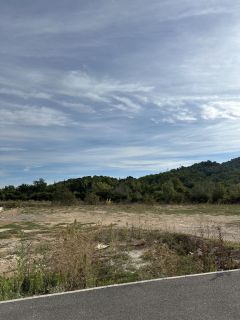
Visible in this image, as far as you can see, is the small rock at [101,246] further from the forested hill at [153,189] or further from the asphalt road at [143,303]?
the forested hill at [153,189]

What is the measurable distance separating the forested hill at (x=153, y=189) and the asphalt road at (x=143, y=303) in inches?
1430

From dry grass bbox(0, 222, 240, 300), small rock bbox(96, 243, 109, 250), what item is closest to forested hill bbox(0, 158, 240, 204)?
small rock bbox(96, 243, 109, 250)

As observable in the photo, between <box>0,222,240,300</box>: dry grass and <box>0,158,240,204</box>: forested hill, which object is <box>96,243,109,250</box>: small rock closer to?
Answer: <box>0,222,240,300</box>: dry grass

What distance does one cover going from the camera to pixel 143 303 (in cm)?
668

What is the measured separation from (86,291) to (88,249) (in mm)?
1810

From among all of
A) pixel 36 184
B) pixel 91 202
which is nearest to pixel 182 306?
pixel 91 202

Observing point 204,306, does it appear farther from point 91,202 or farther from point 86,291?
point 91,202

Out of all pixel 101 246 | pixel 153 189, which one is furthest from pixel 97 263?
pixel 153 189

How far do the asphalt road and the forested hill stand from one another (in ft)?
119

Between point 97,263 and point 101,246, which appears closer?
point 97,263

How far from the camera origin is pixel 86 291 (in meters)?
7.43

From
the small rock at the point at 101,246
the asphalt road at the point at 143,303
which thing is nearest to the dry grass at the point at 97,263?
the small rock at the point at 101,246

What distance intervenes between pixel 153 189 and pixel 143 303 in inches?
2313

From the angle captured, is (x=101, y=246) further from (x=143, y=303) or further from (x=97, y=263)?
(x=143, y=303)
